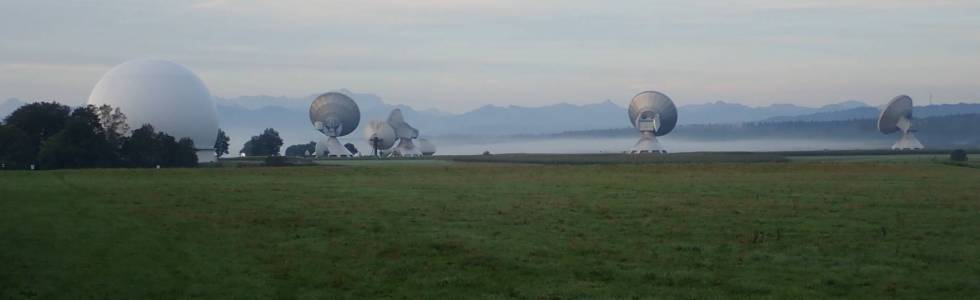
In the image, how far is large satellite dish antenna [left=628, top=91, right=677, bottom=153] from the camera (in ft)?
385

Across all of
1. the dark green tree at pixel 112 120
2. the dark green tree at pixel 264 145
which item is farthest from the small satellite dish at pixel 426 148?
the dark green tree at pixel 112 120

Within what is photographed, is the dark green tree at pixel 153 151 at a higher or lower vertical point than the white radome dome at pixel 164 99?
lower

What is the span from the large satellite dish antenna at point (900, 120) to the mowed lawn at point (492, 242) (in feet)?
312

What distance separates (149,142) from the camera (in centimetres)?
7281

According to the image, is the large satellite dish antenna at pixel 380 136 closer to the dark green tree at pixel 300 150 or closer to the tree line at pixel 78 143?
the dark green tree at pixel 300 150

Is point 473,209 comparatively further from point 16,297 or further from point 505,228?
point 16,297

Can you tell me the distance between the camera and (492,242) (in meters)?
21.2

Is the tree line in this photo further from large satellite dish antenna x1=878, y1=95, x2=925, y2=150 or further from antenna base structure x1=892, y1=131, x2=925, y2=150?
antenna base structure x1=892, y1=131, x2=925, y2=150

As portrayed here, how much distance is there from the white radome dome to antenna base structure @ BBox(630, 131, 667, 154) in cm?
4499

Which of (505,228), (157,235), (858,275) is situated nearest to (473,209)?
(505,228)

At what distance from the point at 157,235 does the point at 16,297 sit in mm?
7534

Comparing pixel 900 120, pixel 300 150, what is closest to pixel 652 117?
pixel 900 120

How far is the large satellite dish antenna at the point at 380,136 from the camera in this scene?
13362 cm

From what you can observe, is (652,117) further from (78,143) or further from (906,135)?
(78,143)
